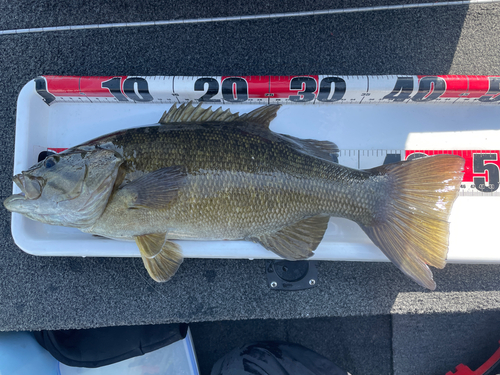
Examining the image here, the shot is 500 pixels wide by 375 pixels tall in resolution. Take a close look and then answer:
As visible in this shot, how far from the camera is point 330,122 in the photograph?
4.45 feet

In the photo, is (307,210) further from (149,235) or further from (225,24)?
(225,24)

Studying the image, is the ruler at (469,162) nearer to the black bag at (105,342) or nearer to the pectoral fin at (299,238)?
the pectoral fin at (299,238)

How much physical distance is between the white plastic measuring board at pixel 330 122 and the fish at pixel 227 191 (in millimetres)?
163

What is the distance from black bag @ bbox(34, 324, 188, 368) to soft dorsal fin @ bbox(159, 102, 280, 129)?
41.7 inches

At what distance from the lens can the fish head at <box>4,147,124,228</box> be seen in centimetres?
98

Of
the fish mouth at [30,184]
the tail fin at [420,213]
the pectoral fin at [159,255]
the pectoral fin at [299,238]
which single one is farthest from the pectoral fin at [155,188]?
the tail fin at [420,213]

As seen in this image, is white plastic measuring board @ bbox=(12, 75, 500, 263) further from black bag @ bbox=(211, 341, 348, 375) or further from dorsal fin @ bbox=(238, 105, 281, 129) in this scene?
black bag @ bbox=(211, 341, 348, 375)

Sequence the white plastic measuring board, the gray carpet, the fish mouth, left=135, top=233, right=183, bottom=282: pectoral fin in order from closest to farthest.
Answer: the fish mouth, left=135, top=233, right=183, bottom=282: pectoral fin, the white plastic measuring board, the gray carpet

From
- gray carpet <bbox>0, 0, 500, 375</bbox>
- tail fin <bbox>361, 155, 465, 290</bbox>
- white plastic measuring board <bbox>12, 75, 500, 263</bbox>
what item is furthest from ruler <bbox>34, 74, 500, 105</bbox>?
tail fin <bbox>361, 155, 465, 290</bbox>

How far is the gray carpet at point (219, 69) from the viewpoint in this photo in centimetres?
137

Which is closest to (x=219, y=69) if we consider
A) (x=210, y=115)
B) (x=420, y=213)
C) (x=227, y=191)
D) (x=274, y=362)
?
(x=210, y=115)

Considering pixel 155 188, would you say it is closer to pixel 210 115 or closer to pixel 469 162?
pixel 210 115

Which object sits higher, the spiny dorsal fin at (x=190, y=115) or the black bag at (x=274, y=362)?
the spiny dorsal fin at (x=190, y=115)

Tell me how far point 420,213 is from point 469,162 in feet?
1.61
